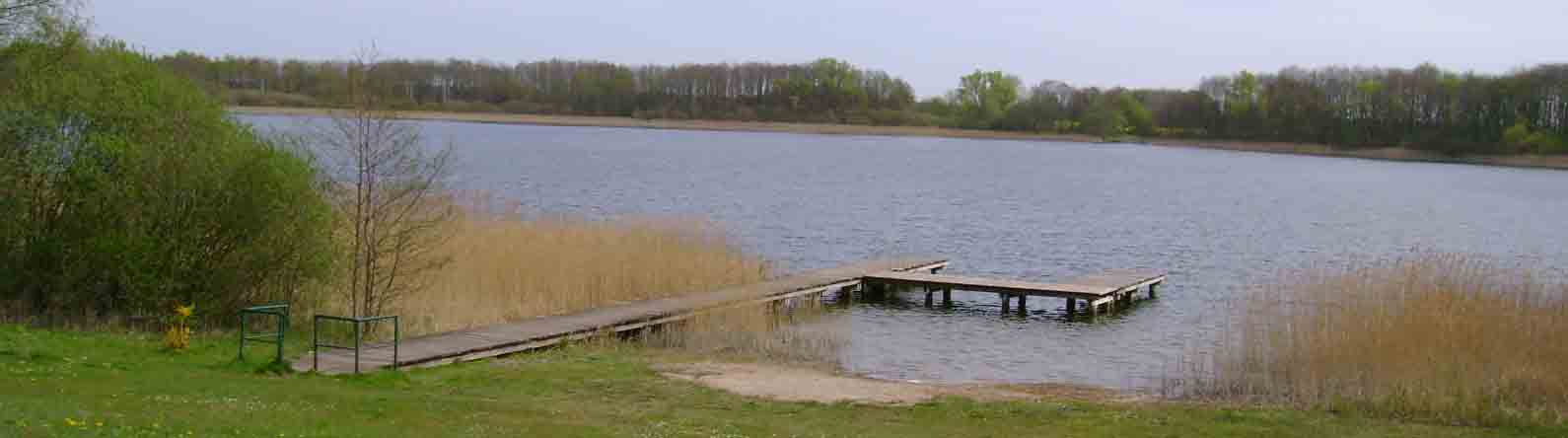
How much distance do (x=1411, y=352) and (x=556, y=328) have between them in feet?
30.2

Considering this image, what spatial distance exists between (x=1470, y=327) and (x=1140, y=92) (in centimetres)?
11604

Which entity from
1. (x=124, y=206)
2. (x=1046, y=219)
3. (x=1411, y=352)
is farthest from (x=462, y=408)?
(x=1046, y=219)

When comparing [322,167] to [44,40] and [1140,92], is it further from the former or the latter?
[1140,92]

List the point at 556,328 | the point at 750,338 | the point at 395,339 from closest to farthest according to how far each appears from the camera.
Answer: the point at 395,339 → the point at 556,328 → the point at 750,338

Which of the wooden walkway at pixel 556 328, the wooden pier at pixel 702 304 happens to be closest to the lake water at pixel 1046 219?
the wooden pier at pixel 702 304

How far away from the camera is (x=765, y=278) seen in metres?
24.3

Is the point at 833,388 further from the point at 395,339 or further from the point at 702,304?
the point at 702,304

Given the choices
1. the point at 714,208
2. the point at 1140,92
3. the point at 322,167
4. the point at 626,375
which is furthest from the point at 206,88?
the point at 1140,92

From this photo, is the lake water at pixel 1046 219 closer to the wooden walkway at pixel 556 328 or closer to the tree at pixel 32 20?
the wooden walkway at pixel 556 328

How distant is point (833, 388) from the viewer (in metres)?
14.3

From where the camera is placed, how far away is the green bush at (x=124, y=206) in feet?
51.0

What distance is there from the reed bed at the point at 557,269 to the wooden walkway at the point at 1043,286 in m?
2.53

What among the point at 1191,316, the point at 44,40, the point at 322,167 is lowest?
the point at 1191,316

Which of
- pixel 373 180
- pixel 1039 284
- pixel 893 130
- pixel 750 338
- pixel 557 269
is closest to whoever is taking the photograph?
pixel 373 180
